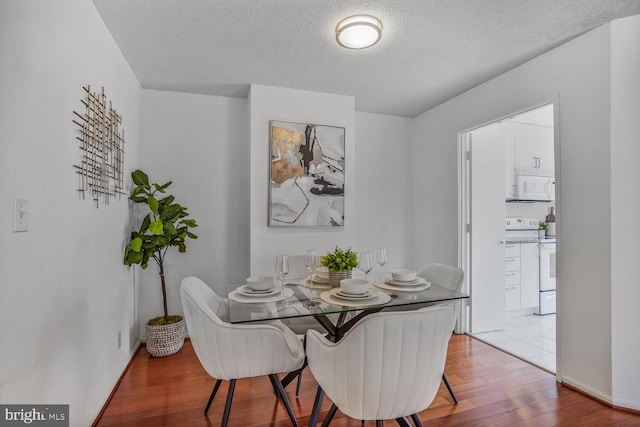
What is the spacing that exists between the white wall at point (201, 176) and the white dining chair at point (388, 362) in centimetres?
225

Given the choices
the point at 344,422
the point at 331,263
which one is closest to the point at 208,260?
the point at 331,263

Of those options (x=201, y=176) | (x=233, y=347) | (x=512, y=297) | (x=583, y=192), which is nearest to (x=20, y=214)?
(x=233, y=347)

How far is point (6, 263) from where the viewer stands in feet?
3.65

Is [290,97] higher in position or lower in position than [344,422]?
higher

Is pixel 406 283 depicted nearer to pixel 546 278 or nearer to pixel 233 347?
pixel 233 347

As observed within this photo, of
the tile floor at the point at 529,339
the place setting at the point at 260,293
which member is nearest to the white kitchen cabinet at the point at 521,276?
the tile floor at the point at 529,339

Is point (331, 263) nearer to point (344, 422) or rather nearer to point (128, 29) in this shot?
point (344, 422)

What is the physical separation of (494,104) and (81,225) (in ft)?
10.8

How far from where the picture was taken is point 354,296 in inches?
71.8

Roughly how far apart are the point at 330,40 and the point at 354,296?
1779mm

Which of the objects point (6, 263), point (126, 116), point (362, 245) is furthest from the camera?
point (362, 245)

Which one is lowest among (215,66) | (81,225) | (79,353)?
(79,353)

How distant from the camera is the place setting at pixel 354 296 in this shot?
1760 millimetres

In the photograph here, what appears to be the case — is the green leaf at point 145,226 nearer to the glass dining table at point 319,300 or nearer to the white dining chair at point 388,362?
the glass dining table at point 319,300
